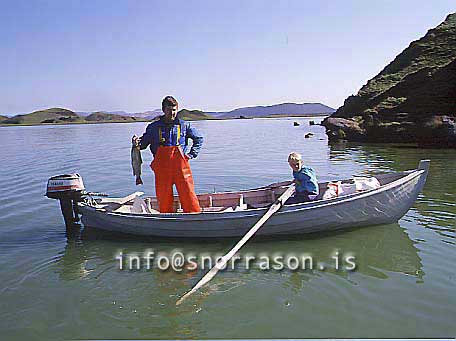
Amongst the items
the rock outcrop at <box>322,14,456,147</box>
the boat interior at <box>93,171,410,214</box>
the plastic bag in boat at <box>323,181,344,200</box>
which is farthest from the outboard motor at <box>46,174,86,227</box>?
the rock outcrop at <box>322,14,456,147</box>

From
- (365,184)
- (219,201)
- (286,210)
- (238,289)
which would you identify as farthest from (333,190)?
(238,289)

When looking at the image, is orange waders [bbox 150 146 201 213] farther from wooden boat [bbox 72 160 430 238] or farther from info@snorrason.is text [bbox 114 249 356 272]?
info@snorrason.is text [bbox 114 249 356 272]

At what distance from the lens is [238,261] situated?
8.13 meters

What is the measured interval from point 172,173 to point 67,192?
2.65 m

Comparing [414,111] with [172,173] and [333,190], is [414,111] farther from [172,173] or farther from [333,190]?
[172,173]

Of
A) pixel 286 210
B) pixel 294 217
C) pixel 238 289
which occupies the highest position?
pixel 286 210

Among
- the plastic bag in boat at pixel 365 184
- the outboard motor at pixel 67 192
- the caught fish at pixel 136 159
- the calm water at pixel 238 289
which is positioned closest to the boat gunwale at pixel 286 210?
the calm water at pixel 238 289

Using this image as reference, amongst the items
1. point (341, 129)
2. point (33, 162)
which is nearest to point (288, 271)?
point (33, 162)

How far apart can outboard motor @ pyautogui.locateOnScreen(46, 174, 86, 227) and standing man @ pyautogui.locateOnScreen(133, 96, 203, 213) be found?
6.30 feet

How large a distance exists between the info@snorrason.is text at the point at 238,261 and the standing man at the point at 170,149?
1.25 m

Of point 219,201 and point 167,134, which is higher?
point 167,134

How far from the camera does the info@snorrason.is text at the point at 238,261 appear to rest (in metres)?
7.81

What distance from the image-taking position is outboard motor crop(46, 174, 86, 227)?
385 inches

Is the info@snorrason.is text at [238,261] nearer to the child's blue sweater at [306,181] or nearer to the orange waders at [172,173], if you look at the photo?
the orange waders at [172,173]
